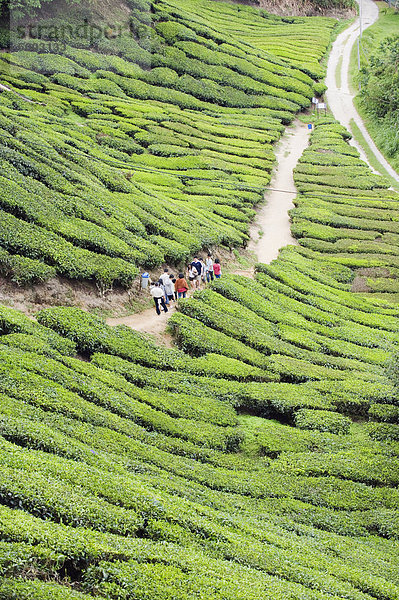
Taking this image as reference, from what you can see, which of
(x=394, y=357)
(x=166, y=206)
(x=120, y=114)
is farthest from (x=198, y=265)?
(x=120, y=114)

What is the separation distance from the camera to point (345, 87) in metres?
70.8

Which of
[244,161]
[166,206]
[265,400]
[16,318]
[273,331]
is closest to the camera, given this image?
[16,318]

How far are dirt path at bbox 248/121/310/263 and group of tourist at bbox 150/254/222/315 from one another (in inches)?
269

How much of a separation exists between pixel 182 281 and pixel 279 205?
66.8 ft

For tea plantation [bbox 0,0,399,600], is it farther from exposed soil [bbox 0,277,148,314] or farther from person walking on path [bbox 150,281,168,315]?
person walking on path [bbox 150,281,168,315]

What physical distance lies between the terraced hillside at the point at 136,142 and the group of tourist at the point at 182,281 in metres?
1.19

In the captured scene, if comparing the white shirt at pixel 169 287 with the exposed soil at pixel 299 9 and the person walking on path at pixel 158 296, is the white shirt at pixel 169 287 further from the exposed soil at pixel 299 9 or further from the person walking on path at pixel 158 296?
the exposed soil at pixel 299 9

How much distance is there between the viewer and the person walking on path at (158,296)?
2488 cm

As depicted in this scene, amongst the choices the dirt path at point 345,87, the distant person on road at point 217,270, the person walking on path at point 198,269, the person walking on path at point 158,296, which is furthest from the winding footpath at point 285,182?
the distant person on road at point 217,270

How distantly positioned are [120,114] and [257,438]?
36.1 metres

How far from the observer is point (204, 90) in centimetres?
5950

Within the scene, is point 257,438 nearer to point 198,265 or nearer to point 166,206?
point 198,265

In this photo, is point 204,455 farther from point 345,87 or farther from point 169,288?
point 345,87

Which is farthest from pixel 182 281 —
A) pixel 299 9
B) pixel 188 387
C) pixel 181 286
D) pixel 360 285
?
pixel 299 9
